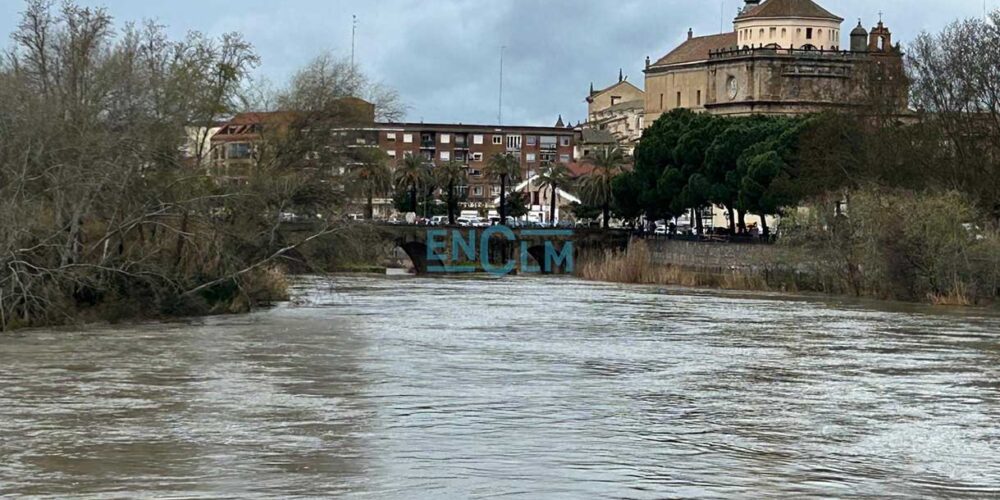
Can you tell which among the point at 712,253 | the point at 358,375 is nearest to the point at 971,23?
the point at 712,253

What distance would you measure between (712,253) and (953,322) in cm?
4107

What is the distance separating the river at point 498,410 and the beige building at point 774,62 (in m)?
93.0

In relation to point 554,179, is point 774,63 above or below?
above

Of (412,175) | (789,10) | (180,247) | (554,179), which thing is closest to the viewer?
(180,247)

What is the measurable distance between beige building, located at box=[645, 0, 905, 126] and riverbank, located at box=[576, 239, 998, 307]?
43402mm

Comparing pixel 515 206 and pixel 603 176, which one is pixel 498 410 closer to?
pixel 603 176

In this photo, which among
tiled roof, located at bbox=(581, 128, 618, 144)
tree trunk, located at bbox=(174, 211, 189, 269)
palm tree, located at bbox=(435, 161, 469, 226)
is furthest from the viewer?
tiled roof, located at bbox=(581, 128, 618, 144)

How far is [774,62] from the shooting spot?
144m

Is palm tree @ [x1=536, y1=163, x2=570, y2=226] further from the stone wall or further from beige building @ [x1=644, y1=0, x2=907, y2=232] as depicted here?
the stone wall

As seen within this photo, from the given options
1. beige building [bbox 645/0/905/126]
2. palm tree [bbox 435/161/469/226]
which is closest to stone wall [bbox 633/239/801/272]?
palm tree [bbox 435/161/469/226]

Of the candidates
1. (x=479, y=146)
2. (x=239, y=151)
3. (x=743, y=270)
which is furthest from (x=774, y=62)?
(x=239, y=151)

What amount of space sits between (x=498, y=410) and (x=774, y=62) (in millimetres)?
119027

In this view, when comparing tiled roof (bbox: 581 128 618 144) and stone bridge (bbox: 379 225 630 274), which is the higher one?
tiled roof (bbox: 581 128 618 144)

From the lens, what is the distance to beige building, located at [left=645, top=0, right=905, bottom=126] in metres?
143
